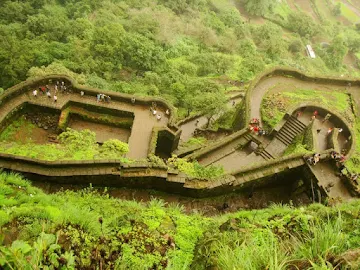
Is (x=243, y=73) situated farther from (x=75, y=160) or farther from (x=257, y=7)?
(x=257, y=7)

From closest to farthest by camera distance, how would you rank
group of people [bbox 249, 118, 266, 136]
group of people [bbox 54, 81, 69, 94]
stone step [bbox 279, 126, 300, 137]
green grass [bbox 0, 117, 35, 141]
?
1. green grass [bbox 0, 117, 35, 141]
2. stone step [bbox 279, 126, 300, 137]
3. group of people [bbox 54, 81, 69, 94]
4. group of people [bbox 249, 118, 266, 136]

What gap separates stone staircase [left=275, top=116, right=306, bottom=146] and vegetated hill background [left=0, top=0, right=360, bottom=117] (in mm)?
5782

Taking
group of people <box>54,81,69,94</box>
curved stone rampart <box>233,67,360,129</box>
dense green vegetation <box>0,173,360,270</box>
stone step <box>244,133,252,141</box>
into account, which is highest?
curved stone rampart <box>233,67,360,129</box>

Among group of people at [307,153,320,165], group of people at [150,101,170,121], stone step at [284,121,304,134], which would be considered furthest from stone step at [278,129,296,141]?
group of people at [150,101,170,121]

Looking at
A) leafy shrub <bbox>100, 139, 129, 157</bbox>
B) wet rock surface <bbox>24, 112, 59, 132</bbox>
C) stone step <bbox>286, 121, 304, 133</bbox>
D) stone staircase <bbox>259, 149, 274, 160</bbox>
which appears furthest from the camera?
stone step <bbox>286, 121, 304, 133</bbox>

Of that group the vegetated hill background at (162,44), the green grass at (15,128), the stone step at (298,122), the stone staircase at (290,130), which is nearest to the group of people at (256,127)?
the stone staircase at (290,130)

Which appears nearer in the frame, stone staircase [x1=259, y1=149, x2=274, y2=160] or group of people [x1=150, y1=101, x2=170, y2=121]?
stone staircase [x1=259, y1=149, x2=274, y2=160]

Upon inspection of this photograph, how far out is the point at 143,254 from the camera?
8336 mm

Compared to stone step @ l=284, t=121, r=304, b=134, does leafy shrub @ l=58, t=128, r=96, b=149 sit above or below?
below

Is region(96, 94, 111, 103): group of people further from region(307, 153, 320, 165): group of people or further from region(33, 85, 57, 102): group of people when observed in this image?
region(307, 153, 320, 165): group of people

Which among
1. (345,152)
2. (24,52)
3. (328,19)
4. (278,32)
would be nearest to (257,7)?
(278,32)

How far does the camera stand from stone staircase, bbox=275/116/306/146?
21.2 m

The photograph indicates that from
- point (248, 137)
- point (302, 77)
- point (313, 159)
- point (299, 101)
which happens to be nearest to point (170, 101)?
point (248, 137)

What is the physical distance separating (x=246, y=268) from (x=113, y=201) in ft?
23.3
